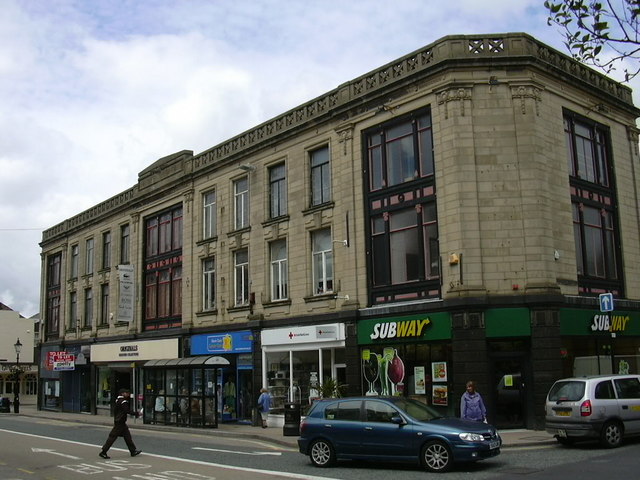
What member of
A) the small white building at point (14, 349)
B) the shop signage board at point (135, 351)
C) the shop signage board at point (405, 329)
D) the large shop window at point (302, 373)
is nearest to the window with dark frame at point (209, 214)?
the shop signage board at point (135, 351)

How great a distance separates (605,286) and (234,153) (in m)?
16.6

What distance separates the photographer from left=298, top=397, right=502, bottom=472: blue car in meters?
13.5

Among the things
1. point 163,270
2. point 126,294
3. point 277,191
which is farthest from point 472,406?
point 126,294

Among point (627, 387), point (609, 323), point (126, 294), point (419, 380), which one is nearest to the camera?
point (627, 387)

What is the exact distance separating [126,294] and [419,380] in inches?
815

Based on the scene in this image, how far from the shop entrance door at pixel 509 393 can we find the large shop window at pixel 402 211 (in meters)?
3.09

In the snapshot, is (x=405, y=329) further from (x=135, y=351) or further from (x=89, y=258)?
(x=89, y=258)

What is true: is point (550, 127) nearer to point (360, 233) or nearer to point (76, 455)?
point (360, 233)

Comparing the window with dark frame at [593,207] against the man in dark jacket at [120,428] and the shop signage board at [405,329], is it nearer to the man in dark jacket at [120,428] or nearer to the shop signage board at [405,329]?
the shop signage board at [405,329]

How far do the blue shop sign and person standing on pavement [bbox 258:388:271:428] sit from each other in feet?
9.34

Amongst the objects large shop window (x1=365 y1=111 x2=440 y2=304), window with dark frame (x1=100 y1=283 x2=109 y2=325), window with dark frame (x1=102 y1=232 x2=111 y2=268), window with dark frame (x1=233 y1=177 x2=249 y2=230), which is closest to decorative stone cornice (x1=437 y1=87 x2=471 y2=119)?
large shop window (x1=365 y1=111 x2=440 y2=304)

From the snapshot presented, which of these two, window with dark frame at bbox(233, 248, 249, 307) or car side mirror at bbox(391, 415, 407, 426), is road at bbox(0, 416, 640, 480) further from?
window with dark frame at bbox(233, 248, 249, 307)

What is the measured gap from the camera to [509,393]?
20.8m

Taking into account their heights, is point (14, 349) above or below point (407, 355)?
above
